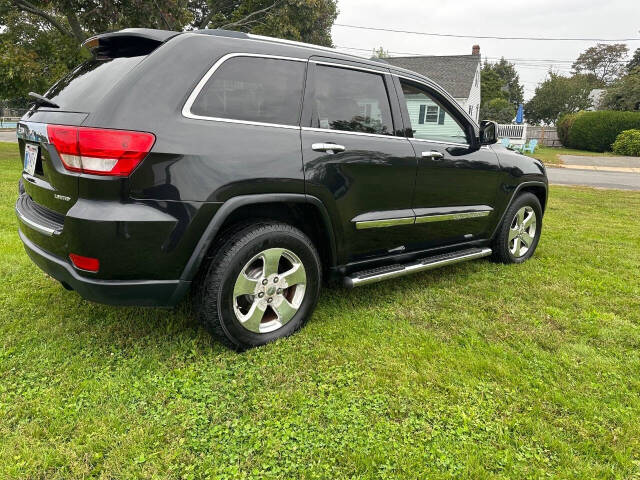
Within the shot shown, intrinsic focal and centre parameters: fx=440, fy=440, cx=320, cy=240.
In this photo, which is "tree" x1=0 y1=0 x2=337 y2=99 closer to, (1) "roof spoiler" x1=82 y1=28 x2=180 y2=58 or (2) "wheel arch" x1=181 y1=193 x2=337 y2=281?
(1) "roof spoiler" x1=82 y1=28 x2=180 y2=58

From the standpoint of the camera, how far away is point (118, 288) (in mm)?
2287

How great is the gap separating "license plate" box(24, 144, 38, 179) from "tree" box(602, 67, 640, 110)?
40.4 metres

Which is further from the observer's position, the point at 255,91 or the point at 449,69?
the point at 449,69

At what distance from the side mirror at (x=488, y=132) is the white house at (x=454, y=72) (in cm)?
2344

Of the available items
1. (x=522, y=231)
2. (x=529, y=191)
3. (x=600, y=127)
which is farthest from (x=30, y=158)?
(x=600, y=127)

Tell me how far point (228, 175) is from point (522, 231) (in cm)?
352

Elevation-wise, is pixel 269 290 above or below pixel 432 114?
below

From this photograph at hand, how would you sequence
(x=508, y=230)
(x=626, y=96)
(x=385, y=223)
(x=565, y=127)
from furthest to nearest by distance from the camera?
(x=626, y=96)
(x=565, y=127)
(x=508, y=230)
(x=385, y=223)

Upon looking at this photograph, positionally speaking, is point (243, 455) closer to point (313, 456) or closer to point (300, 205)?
point (313, 456)

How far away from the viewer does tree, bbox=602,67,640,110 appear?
3281 cm

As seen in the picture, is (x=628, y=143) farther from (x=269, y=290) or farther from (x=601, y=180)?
(x=269, y=290)

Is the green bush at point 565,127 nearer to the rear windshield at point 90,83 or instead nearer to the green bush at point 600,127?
the green bush at point 600,127

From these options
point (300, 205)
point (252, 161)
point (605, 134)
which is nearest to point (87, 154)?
point (252, 161)

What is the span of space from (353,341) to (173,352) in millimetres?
1138
